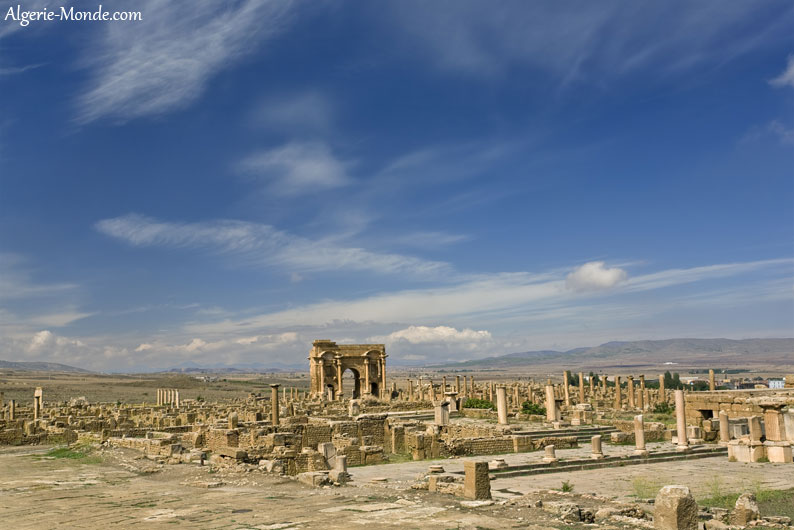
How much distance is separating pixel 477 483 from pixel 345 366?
47799 millimetres

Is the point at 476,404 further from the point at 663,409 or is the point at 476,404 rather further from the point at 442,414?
the point at 442,414

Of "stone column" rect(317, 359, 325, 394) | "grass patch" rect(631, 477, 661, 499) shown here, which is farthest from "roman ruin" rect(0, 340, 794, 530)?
"stone column" rect(317, 359, 325, 394)

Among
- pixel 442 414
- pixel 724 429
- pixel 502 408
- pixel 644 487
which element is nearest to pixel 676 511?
pixel 644 487

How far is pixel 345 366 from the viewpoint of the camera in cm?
5953

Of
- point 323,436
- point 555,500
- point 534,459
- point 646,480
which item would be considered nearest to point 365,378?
point 323,436

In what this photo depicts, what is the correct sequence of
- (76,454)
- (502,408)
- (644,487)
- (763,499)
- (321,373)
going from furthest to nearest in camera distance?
(321,373) < (502,408) < (76,454) < (644,487) < (763,499)

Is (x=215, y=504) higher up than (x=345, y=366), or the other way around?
(x=345, y=366)

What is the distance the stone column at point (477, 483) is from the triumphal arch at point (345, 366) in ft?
150

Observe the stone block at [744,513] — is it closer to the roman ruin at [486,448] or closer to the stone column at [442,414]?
the roman ruin at [486,448]

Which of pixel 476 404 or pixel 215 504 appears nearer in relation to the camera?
pixel 215 504

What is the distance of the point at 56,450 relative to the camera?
2392cm

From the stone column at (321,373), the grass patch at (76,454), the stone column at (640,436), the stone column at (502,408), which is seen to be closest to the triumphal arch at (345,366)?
the stone column at (321,373)

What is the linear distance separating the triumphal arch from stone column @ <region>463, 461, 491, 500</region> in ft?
150

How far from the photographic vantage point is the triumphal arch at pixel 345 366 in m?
58.2
